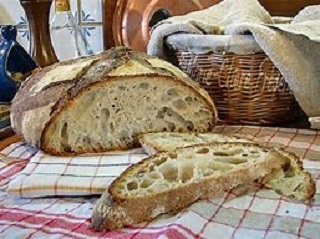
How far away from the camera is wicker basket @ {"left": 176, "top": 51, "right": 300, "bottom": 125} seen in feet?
2.82

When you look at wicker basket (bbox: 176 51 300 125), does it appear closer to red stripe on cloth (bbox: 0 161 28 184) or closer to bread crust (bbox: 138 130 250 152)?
bread crust (bbox: 138 130 250 152)

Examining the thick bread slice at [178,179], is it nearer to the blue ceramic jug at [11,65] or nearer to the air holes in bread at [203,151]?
the air holes in bread at [203,151]

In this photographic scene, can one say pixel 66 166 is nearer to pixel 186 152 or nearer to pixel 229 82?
pixel 186 152

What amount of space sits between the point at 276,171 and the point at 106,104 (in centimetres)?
24

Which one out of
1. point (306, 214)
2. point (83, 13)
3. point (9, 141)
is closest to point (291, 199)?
point (306, 214)

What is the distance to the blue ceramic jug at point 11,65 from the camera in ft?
3.24

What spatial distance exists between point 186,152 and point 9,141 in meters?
0.31

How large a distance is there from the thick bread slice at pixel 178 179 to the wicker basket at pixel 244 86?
0.19m

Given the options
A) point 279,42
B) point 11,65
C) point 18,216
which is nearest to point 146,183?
point 18,216

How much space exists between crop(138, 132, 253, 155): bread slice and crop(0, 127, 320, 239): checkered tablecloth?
0.12 m

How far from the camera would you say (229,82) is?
87 centimetres

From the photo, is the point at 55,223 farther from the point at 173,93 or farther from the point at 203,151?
the point at 173,93

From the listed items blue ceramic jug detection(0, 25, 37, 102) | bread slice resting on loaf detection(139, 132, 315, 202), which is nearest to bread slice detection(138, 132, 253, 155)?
bread slice resting on loaf detection(139, 132, 315, 202)

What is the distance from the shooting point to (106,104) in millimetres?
775
